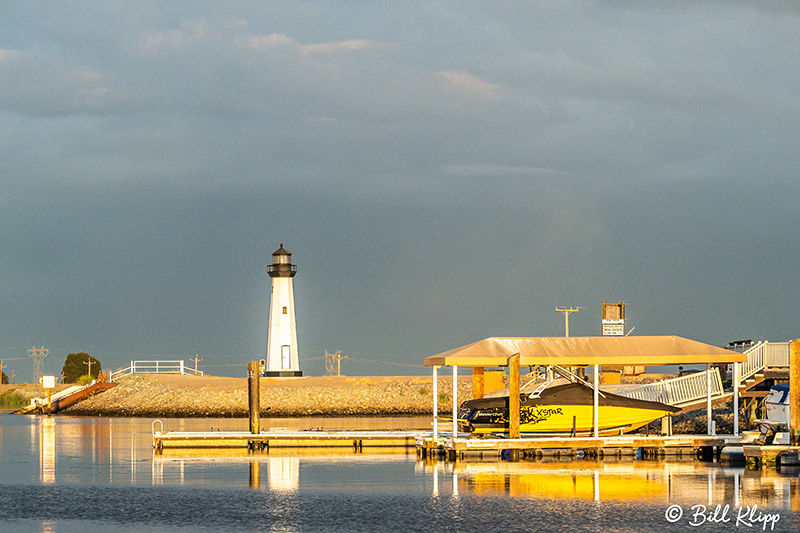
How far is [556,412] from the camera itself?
121 feet

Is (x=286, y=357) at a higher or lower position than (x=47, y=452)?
higher

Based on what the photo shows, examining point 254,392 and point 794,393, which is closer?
point 794,393

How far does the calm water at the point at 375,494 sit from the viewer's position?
2350cm

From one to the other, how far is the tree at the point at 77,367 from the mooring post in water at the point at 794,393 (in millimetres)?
84963

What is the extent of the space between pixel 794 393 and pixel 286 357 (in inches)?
1959

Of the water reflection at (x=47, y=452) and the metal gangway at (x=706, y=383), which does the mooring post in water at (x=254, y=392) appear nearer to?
the water reflection at (x=47, y=452)

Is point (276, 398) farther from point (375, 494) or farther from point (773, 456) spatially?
point (375, 494)

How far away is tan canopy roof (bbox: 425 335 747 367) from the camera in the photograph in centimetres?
3450

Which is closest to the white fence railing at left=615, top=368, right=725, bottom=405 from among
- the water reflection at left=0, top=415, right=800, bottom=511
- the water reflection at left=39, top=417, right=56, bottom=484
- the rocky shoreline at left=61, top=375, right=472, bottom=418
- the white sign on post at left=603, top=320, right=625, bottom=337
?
the water reflection at left=0, top=415, right=800, bottom=511

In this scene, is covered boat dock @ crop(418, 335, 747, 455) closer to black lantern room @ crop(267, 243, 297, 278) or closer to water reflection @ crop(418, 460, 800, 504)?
water reflection @ crop(418, 460, 800, 504)

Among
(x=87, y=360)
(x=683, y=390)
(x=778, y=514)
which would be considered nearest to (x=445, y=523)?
(x=778, y=514)

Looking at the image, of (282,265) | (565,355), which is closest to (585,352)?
(565,355)

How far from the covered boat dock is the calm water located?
1.43 meters

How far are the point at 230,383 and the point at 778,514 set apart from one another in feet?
213
